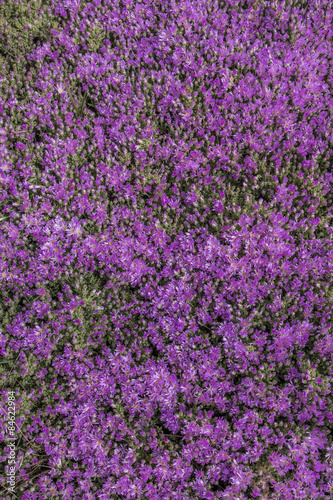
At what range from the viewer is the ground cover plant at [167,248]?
137 inches

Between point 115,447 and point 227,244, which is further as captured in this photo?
point 227,244

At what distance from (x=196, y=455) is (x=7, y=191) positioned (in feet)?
11.2

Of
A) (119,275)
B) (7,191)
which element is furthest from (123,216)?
(7,191)

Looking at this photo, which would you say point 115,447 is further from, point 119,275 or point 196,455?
point 119,275

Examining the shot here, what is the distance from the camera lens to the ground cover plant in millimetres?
3473

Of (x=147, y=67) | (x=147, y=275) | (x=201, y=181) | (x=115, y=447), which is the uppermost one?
→ (x=147, y=67)

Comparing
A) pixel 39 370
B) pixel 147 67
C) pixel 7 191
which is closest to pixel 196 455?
pixel 39 370

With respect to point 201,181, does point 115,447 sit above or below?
below

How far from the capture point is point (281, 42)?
4.70 m

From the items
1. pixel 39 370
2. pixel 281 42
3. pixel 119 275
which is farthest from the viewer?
pixel 281 42

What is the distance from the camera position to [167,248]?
4082 millimetres

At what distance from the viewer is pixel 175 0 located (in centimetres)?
481

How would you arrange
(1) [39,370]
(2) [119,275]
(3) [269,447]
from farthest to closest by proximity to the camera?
(2) [119,275] < (1) [39,370] < (3) [269,447]

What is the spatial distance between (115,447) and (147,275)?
1741 mm
